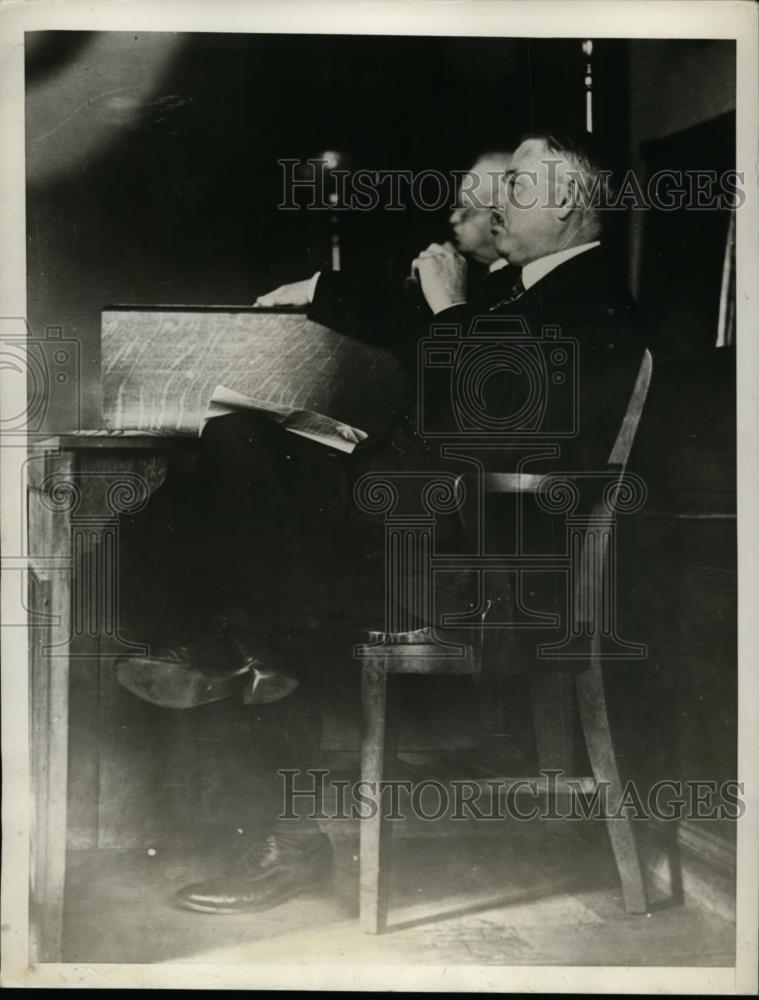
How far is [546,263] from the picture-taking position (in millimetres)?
2055

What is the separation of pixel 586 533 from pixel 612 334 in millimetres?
418

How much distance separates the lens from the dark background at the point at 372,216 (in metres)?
2.03

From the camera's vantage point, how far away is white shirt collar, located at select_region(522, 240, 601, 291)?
6.73 ft

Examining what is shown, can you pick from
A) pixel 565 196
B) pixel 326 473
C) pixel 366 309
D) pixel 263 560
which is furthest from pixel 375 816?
pixel 565 196

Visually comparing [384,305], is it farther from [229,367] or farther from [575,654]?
[575,654]

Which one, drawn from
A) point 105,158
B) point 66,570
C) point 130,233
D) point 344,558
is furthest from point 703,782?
point 105,158

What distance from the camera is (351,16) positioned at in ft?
6.67

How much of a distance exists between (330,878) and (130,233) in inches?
55.0

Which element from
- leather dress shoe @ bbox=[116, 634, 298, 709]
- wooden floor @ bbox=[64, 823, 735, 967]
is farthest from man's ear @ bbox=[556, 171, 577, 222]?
wooden floor @ bbox=[64, 823, 735, 967]

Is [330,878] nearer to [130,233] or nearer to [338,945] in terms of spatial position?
[338,945]

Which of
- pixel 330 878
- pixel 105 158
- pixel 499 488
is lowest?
pixel 330 878

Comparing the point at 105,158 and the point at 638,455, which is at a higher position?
the point at 105,158

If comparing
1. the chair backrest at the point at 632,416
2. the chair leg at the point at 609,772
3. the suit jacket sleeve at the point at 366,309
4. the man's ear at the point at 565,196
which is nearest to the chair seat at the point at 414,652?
the chair leg at the point at 609,772

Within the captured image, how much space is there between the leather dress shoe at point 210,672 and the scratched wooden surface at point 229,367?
0.46m
